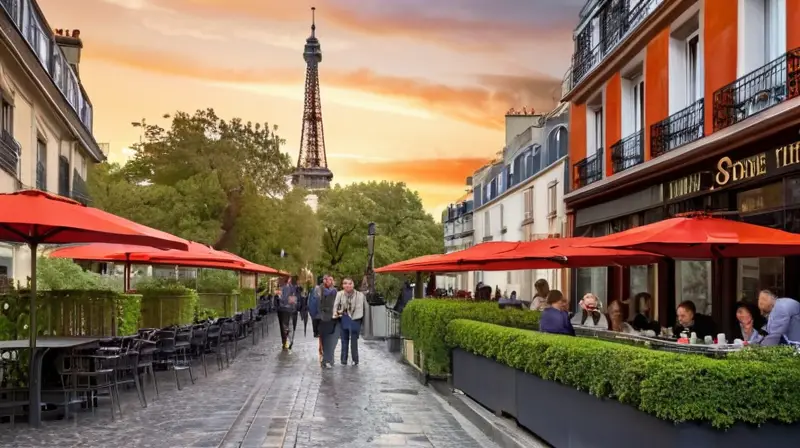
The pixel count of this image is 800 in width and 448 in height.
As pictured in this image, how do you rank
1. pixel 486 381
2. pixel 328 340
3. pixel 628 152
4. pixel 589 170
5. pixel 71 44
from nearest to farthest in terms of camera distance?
pixel 486 381
pixel 328 340
pixel 628 152
pixel 589 170
pixel 71 44

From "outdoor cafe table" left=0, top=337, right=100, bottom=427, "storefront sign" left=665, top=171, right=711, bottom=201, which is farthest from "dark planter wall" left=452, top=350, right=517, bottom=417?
"storefront sign" left=665, top=171, right=711, bottom=201

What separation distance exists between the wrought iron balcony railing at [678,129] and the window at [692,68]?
0.48m

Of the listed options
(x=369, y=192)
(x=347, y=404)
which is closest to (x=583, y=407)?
(x=347, y=404)

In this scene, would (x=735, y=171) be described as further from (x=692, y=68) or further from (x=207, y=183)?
(x=207, y=183)

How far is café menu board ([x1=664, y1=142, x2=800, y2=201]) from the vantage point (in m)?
12.5

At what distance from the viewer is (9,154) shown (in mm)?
18109

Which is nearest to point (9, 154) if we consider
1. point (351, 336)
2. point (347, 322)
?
point (347, 322)

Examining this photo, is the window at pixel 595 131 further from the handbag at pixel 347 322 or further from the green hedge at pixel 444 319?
the green hedge at pixel 444 319

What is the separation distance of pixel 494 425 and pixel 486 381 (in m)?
1.30

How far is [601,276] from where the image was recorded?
24.5 metres

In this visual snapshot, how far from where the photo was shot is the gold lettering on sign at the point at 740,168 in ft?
43.9

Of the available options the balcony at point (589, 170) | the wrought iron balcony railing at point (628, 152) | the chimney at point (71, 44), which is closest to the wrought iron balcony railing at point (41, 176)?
the chimney at point (71, 44)

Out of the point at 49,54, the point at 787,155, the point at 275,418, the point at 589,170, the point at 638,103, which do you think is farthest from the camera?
the point at 589,170

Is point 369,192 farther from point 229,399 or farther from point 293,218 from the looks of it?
point 229,399
